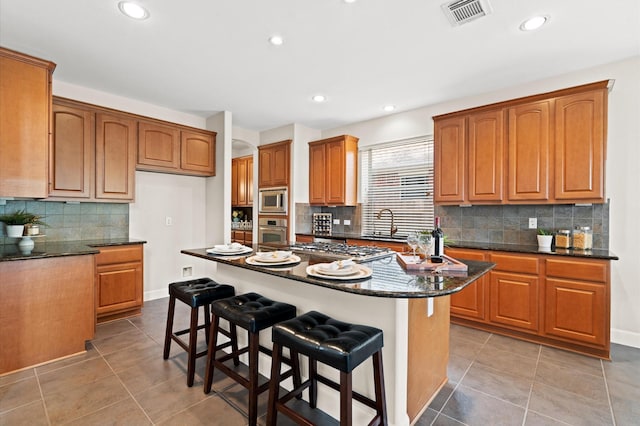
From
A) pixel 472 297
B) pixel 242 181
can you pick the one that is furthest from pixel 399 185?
pixel 242 181

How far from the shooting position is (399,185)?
4.45 m

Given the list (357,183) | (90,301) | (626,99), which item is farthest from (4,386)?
(626,99)

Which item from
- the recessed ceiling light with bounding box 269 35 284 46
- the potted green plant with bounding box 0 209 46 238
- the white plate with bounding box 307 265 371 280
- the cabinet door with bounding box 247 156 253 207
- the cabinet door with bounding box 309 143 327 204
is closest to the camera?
the white plate with bounding box 307 265 371 280

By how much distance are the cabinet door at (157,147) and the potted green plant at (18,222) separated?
1.19 meters

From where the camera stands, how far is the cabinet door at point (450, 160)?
11.4 feet

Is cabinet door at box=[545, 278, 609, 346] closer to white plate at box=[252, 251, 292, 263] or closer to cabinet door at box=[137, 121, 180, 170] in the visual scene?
white plate at box=[252, 251, 292, 263]

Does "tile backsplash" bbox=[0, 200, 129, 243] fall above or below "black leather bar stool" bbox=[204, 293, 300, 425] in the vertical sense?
above

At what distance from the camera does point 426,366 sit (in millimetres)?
1877

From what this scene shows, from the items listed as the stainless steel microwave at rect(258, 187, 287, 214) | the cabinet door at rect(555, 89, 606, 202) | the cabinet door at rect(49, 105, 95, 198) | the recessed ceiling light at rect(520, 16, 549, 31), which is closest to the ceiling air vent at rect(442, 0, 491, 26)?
the recessed ceiling light at rect(520, 16, 549, 31)

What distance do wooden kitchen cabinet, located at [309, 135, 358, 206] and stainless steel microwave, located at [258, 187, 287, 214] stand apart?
0.50m

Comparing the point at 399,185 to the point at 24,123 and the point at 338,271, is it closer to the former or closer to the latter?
the point at 338,271

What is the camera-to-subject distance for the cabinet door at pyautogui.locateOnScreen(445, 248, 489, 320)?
312 centimetres

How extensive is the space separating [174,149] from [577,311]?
4808mm

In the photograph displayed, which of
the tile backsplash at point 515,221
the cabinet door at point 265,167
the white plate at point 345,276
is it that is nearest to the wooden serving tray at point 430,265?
the white plate at point 345,276
